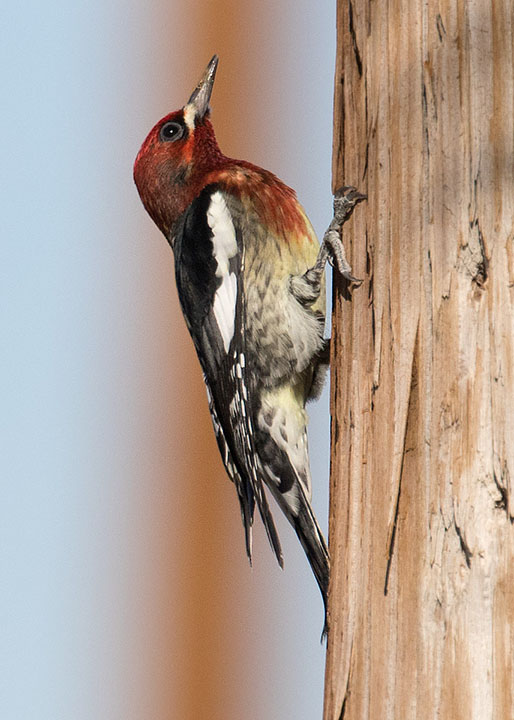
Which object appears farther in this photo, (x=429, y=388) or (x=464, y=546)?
(x=429, y=388)

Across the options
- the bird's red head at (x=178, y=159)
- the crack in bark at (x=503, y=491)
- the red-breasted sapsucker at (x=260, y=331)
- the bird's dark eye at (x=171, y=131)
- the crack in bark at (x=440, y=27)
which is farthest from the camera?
the bird's dark eye at (x=171, y=131)

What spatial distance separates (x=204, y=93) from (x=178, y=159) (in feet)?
1.24

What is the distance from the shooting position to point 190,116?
371 cm

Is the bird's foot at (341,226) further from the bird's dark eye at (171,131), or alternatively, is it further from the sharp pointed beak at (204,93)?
the sharp pointed beak at (204,93)

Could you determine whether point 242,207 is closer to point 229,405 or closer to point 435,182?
point 229,405

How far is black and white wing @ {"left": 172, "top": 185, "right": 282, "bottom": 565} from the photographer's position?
3008 mm

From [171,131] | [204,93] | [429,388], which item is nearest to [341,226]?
[429,388]

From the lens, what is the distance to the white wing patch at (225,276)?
302cm

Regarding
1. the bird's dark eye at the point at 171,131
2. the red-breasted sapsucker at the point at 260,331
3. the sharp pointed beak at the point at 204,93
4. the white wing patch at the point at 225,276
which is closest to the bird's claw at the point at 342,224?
the red-breasted sapsucker at the point at 260,331

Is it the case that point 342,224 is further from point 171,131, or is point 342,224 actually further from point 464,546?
point 171,131

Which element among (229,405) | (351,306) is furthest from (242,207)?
(351,306)

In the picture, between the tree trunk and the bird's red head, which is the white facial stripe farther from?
the tree trunk

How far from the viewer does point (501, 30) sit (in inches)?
66.7

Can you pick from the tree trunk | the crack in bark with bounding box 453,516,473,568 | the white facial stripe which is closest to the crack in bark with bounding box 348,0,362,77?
the tree trunk
